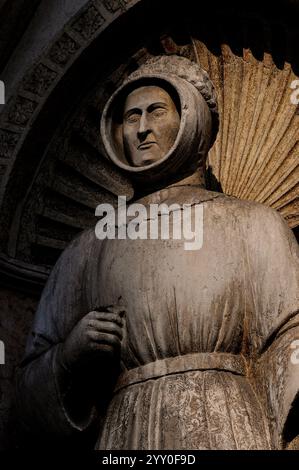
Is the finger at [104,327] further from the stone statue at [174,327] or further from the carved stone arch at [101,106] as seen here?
the carved stone arch at [101,106]

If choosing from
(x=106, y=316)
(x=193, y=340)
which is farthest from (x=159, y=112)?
(x=193, y=340)

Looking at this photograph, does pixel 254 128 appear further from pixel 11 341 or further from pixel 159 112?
pixel 11 341

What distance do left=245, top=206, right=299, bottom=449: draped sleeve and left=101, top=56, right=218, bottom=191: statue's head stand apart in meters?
0.38

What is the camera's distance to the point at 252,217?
523 cm

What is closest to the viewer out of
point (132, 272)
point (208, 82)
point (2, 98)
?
point (132, 272)

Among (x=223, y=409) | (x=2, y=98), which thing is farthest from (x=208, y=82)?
(x=223, y=409)

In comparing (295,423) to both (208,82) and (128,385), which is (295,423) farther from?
(208,82)

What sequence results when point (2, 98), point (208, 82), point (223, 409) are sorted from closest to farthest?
point (223, 409) → point (208, 82) → point (2, 98)

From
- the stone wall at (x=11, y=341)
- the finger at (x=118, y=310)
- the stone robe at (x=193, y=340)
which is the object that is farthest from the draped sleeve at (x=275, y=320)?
the stone wall at (x=11, y=341)

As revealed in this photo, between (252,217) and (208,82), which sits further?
(208,82)

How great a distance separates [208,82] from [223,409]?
1.40 meters

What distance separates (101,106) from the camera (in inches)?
246

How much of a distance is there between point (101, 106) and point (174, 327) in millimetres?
1539

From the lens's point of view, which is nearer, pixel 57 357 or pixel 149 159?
pixel 57 357
